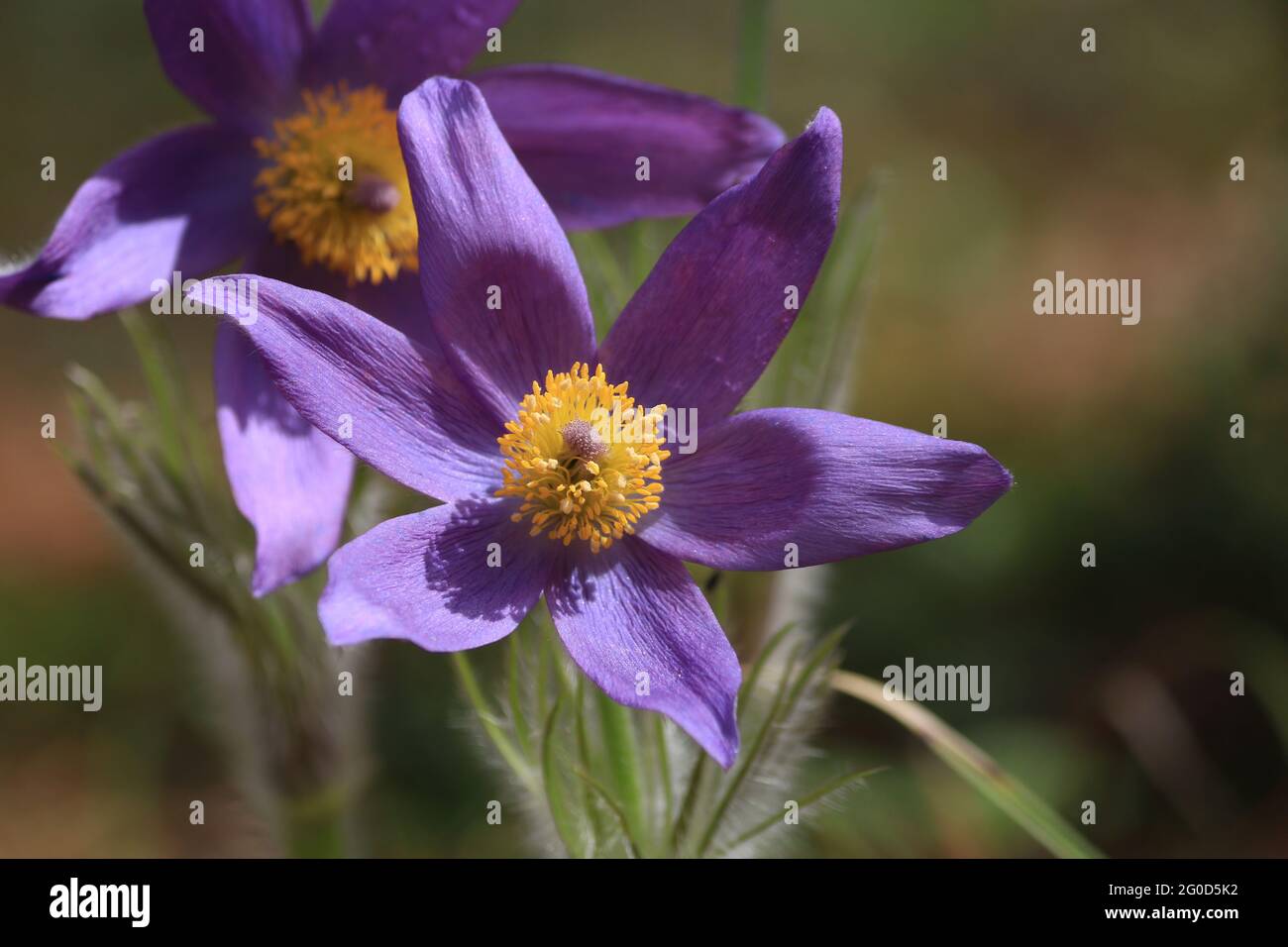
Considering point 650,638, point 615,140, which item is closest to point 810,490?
point 650,638

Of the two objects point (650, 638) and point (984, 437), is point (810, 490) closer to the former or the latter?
point (650, 638)

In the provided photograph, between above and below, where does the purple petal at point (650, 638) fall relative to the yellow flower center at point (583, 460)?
below

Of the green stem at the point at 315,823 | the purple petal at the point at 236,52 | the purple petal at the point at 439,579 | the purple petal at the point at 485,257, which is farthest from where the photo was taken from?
the green stem at the point at 315,823

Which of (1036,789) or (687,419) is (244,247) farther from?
(1036,789)

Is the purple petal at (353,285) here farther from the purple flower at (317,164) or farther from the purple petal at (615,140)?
the purple petal at (615,140)

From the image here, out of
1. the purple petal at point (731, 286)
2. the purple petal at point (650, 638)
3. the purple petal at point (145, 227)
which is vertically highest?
the purple petal at point (145, 227)

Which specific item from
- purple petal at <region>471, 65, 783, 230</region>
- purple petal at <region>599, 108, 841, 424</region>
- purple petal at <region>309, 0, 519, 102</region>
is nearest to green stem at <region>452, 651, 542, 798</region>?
purple petal at <region>599, 108, 841, 424</region>

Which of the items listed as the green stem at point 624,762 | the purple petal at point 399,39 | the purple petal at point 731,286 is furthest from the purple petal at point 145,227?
the green stem at point 624,762
